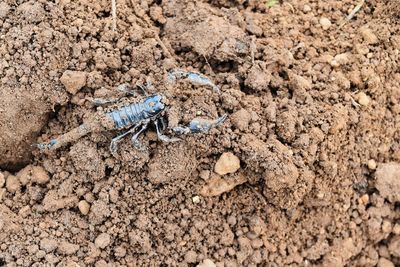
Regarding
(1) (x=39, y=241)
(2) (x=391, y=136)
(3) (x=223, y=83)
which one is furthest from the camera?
(2) (x=391, y=136)

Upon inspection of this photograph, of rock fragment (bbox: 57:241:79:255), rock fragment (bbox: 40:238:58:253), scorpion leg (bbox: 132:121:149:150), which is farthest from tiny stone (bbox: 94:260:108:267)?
scorpion leg (bbox: 132:121:149:150)

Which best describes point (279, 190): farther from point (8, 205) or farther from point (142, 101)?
point (8, 205)

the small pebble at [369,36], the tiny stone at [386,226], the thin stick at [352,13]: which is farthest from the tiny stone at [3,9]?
the tiny stone at [386,226]

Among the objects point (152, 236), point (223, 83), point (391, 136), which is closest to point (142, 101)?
point (223, 83)

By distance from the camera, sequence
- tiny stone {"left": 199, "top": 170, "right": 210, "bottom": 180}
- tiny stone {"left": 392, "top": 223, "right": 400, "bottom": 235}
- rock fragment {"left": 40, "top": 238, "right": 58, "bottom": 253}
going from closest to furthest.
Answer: rock fragment {"left": 40, "top": 238, "right": 58, "bottom": 253} → tiny stone {"left": 199, "top": 170, "right": 210, "bottom": 180} → tiny stone {"left": 392, "top": 223, "right": 400, "bottom": 235}

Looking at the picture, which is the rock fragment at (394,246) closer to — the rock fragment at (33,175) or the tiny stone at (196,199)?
the tiny stone at (196,199)

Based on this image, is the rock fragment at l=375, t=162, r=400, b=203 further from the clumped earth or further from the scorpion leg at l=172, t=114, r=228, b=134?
the scorpion leg at l=172, t=114, r=228, b=134

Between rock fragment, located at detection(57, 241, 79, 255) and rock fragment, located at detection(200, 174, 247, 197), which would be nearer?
rock fragment, located at detection(57, 241, 79, 255)

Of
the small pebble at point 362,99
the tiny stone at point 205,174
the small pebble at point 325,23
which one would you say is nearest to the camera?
the tiny stone at point 205,174
